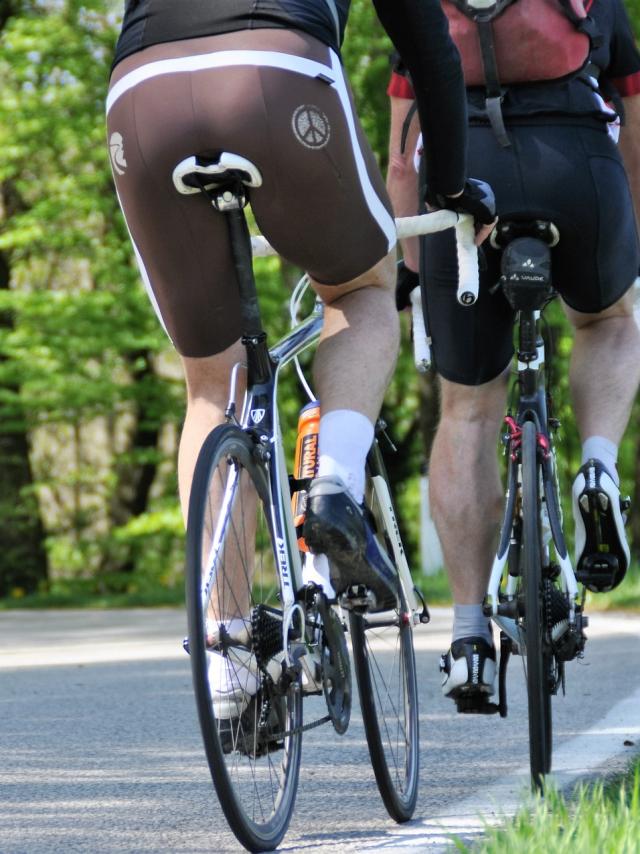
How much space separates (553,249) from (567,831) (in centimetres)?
180

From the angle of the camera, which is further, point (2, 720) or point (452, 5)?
point (2, 720)

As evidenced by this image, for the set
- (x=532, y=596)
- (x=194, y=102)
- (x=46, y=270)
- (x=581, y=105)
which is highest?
(x=46, y=270)

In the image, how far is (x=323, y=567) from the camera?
3191mm

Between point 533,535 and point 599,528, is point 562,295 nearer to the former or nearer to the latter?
point 599,528

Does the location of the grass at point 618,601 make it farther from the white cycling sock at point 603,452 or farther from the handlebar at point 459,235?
the handlebar at point 459,235

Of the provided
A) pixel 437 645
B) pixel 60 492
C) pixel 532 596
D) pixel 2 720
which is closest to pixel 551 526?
pixel 532 596

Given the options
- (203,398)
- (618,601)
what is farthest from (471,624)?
(618,601)

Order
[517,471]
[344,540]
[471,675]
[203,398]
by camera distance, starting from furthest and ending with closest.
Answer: [471,675], [517,471], [203,398], [344,540]

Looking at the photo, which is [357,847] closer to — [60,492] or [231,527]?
[231,527]

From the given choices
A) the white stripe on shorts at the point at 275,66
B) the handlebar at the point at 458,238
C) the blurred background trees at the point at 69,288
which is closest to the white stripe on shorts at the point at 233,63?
the white stripe on shorts at the point at 275,66

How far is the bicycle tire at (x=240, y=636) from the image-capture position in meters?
2.65

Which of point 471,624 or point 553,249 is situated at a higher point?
point 553,249

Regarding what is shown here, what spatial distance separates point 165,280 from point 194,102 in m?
0.36

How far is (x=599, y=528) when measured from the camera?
12.7ft
